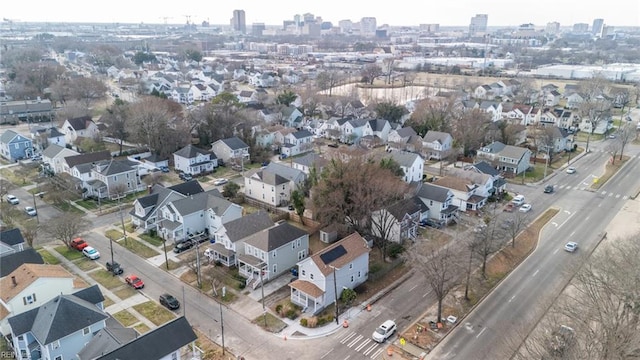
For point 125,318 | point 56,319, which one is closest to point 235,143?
point 125,318

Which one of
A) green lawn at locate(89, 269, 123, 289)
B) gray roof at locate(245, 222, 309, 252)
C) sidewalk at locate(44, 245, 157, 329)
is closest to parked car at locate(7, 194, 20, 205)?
sidewalk at locate(44, 245, 157, 329)

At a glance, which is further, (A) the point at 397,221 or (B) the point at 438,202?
(B) the point at 438,202

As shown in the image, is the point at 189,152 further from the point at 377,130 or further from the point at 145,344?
the point at 145,344

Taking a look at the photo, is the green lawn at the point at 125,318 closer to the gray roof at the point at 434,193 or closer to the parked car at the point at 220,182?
the parked car at the point at 220,182

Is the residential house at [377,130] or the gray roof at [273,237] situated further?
the residential house at [377,130]

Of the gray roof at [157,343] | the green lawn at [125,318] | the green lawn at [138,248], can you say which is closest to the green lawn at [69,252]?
the green lawn at [138,248]

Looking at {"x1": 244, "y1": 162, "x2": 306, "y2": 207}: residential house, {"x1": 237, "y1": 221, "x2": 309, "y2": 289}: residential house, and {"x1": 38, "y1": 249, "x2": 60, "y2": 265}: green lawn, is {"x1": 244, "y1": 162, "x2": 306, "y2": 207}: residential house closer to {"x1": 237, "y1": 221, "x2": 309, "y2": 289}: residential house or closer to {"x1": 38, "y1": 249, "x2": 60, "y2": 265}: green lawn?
{"x1": 237, "y1": 221, "x2": 309, "y2": 289}: residential house
